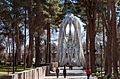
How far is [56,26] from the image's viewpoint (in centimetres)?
8338

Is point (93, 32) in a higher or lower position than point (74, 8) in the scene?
lower

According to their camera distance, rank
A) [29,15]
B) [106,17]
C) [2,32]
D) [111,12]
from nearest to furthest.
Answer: [111,12]
[106,17]
[29,15]
[2,32]

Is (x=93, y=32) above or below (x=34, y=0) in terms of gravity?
below

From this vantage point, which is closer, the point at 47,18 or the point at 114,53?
the point at 114,53

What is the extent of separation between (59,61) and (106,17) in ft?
145

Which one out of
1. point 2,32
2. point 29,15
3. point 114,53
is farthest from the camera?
point 2,32

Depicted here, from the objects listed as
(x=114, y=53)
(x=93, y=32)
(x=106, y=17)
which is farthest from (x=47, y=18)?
(x=114, y=53)

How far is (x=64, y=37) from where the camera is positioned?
83.6 meters

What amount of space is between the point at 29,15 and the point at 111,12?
21.9 metres

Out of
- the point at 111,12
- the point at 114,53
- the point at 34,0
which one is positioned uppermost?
A: the point at 34,0

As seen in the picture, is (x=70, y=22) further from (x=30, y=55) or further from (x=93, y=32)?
(x=30, y=55)

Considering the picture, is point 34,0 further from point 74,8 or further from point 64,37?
point 64,37

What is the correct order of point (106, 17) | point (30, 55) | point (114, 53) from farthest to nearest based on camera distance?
point (30, 55) → point (106, 17) → point (114, 53)

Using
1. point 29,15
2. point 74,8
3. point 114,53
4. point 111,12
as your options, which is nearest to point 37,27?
point 29,15
